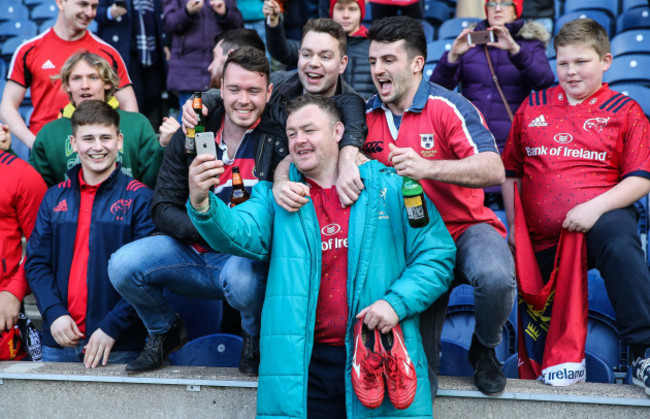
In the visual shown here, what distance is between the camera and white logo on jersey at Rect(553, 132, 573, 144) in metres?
3.47

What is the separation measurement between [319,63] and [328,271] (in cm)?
136

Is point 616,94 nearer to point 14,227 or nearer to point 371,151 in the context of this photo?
point 371,151

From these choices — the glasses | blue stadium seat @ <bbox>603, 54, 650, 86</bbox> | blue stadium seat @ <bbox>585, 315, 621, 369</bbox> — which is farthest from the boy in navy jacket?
blue stadium seat @ <bbox>603, 54, 650, 86</bbox>

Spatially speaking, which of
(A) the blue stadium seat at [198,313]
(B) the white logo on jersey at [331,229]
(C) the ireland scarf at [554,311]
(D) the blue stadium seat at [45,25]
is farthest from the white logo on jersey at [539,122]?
(D) the blue stadium seat at [45,25]

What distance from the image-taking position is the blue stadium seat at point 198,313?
3.94 metres

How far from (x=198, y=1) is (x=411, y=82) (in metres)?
3.09

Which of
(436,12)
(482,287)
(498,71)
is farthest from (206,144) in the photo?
(436,12)

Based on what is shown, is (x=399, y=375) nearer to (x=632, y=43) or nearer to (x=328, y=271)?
(x=328, y=271)

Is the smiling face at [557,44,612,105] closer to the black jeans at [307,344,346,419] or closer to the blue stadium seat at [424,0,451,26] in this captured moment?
the black jeans at [307,344,346,419]

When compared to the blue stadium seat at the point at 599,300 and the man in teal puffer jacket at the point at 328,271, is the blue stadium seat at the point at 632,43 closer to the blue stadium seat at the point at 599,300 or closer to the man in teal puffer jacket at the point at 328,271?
the blue stadium seat at the point at 599,300

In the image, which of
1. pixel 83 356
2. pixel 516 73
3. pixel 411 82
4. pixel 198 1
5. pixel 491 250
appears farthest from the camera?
pixel 198 1

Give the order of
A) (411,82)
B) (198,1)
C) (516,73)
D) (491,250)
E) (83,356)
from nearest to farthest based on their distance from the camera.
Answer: (491,250) < (411,82) < (83,356) < (516,73) < (198,1)

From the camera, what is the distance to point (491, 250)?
3.05 metres

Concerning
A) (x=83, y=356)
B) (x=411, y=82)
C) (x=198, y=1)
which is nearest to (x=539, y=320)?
(x=411, y=82)
